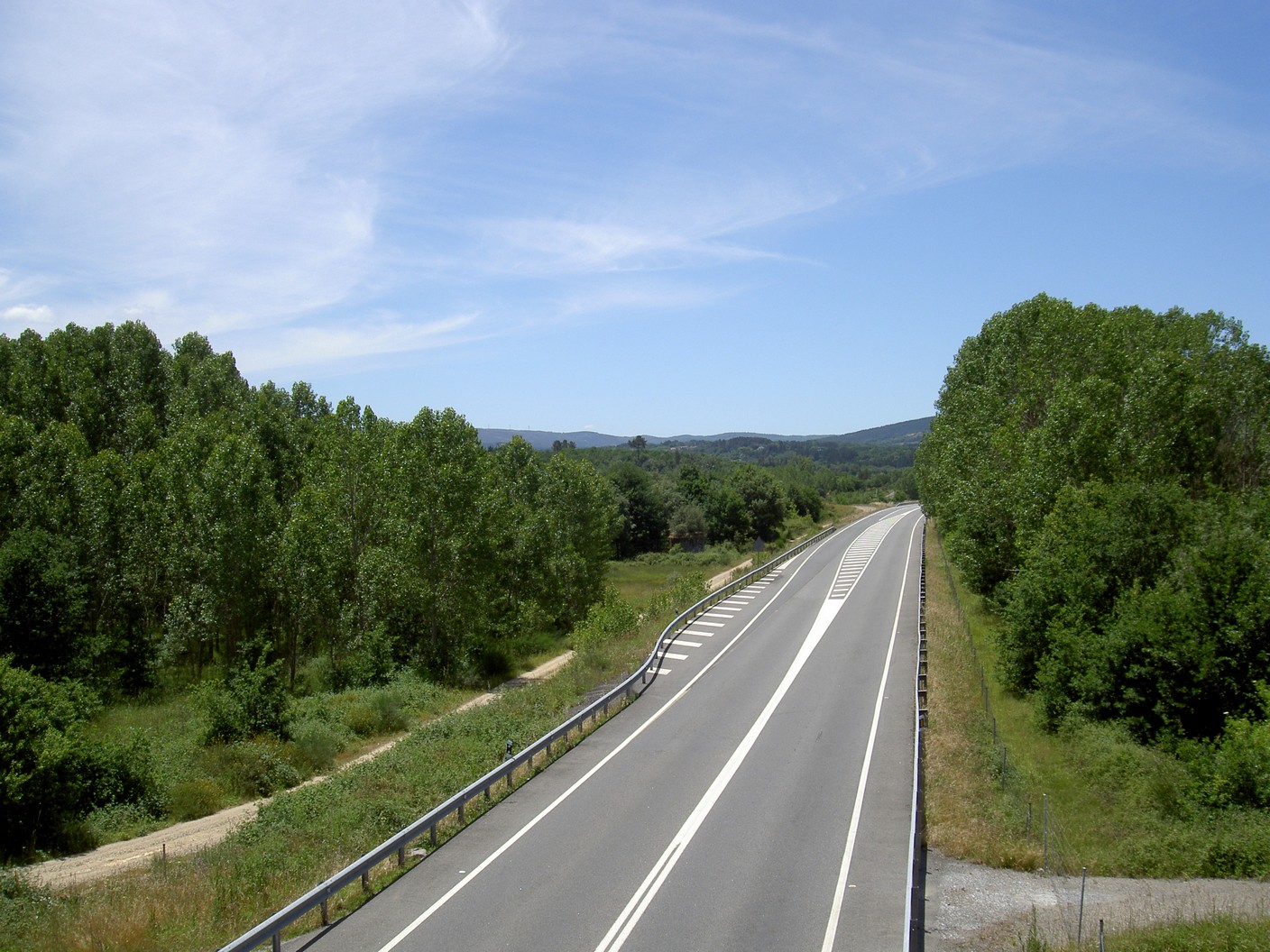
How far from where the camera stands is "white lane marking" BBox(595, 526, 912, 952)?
9.89 m

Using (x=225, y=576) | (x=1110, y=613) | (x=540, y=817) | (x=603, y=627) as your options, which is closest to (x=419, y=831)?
(x=540, y=817)

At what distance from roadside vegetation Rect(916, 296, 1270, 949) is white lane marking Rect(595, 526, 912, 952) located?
3.53m

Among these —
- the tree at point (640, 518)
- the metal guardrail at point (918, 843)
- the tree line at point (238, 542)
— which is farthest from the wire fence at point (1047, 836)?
the tree at point (640, 518)

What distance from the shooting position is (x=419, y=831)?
1212 cm

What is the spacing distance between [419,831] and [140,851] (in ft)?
29.4

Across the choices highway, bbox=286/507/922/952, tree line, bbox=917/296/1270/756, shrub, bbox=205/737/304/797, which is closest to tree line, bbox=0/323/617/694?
shrub, bbox=205/737/304/797

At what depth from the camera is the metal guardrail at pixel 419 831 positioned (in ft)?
30.3

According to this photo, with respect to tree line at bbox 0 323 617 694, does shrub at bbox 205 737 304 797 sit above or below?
below

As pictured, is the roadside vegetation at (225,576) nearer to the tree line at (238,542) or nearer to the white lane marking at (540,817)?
the tree line at (238,542)

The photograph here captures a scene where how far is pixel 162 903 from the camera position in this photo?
1083cm

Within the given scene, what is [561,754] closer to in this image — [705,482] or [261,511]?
[261,511]

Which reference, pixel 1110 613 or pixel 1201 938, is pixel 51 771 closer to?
pixel 1201 938

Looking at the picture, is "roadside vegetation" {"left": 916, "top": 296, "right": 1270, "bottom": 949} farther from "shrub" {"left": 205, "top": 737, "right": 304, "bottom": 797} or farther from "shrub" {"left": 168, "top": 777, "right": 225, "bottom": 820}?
"shrub" {"left": 168, "top": 777, "right": 225, "bottom": 820}

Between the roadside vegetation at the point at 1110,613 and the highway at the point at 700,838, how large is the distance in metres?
1.58
